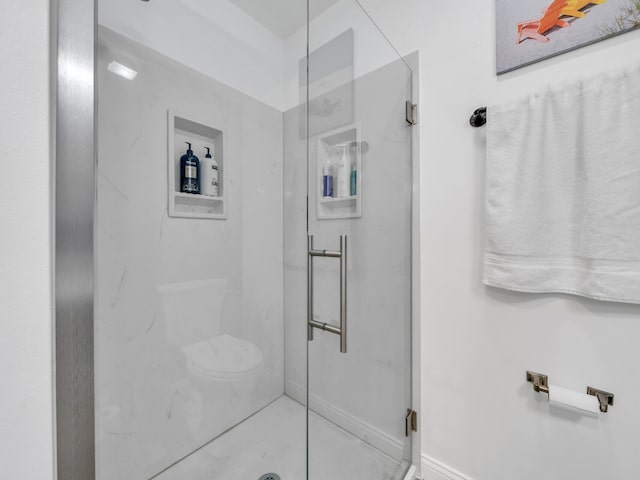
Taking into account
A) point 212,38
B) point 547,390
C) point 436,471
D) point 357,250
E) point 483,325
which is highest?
point 212,38

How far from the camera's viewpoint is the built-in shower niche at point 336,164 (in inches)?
43.9

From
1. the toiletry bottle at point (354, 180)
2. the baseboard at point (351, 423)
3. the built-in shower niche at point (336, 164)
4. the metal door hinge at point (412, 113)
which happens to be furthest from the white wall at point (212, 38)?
the baseboard at point (351, 423)

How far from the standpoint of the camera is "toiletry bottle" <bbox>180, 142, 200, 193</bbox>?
1.01m

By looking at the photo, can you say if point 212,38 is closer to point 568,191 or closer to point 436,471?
point 568,191

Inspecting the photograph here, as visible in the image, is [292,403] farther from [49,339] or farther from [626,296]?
[626,296]

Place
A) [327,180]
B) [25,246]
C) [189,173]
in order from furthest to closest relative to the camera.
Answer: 1. [327,180]
2. [189,173]
3. [25,246]

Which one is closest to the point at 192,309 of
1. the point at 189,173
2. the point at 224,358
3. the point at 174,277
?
the point at 174,277

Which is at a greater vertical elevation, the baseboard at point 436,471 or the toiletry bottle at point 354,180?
the toiletry bottle at point 354,180

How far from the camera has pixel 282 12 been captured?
1179mm

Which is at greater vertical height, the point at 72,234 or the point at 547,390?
the point at 72,234

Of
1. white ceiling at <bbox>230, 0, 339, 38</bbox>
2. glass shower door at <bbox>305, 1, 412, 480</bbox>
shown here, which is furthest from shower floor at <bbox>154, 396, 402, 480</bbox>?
white ceiling at <bbox>230, 0, 339, 38</bbox>

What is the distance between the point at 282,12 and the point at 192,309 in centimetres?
128

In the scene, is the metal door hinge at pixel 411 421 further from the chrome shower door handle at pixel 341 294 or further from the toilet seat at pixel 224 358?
the toilet seat at pixel 224 358

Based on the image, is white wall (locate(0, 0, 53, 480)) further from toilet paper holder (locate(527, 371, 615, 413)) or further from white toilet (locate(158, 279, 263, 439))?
toilet paper holder (locate(527, 371, 615, 413))
